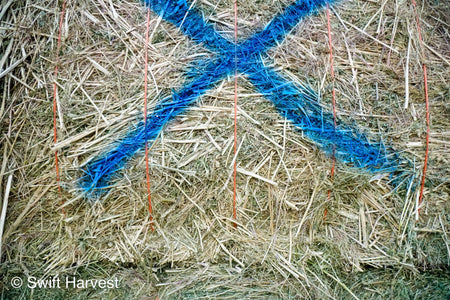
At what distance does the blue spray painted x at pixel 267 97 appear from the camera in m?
2.63

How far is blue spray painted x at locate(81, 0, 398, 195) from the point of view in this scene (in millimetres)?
2629

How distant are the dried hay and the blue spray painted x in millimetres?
68

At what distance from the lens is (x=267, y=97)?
2.67 meters

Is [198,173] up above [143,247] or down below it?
above

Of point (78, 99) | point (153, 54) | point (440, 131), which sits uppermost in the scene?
point (440, 131)

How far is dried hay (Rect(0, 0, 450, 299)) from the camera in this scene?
2.65m

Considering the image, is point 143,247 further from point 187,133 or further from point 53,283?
point 187,133

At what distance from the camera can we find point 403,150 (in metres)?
2.71

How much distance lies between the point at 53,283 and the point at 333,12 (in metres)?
2.90

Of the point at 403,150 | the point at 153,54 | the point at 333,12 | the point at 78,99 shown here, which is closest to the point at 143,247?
the point at 78,99

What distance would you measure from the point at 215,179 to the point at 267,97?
70cm

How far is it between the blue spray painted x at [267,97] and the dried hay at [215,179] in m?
0.07

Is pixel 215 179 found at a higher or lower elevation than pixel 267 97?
lower

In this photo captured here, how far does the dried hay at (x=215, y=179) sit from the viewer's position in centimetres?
265
